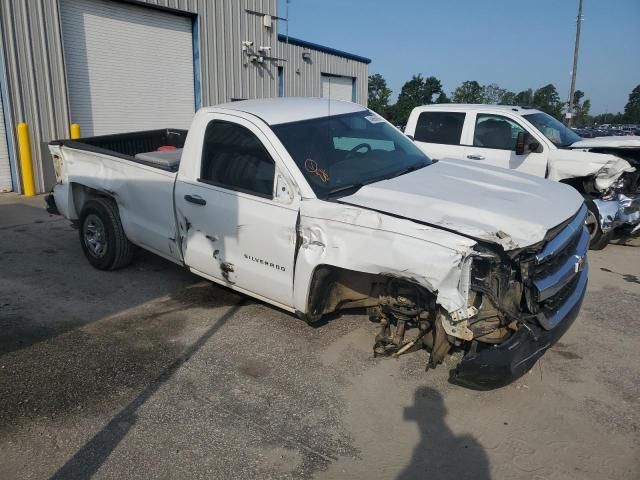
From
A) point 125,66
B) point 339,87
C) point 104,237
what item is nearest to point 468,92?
point 339,87

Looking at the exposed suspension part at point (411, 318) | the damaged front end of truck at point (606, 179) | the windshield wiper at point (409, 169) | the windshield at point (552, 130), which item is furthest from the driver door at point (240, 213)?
the windshield at point (552, 130)

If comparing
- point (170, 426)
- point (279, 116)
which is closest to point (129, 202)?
point (279, 116)

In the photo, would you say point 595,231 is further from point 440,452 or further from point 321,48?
point 321,48

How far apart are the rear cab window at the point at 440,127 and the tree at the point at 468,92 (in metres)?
36.4

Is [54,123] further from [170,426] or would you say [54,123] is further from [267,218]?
[170,426]

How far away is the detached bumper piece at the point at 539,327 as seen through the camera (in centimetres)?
312

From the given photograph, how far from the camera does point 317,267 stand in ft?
12.3

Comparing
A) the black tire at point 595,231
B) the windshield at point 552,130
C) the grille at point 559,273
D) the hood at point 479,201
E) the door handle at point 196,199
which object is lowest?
the black tire at point 595,231

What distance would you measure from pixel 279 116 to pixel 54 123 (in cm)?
846

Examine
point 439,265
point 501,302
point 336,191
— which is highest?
point 336,191

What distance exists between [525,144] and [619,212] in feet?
5.04

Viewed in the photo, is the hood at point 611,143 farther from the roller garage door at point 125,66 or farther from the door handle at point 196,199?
the roller garage door at point 125,66

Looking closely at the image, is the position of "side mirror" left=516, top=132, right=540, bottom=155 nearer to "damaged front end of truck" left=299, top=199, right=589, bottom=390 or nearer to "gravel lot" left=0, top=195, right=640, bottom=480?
"gravel lot" left=0, top=195, right=640, bottom=480

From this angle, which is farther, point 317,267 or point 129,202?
point 129,202
